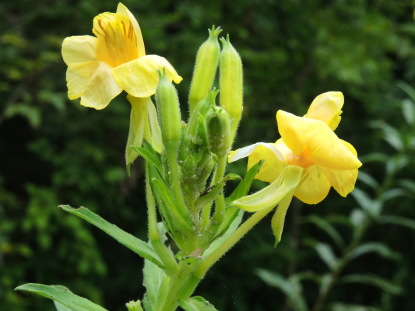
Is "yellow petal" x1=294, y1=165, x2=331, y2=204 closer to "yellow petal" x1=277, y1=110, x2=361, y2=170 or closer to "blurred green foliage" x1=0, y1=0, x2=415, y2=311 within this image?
"yellow petal" x1=277, y1=110, x2=361, y2=170

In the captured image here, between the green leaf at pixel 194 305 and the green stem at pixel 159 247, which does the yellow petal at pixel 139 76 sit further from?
the green leaf at pixel 194 305

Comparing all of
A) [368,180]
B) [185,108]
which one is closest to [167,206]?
[368,180]

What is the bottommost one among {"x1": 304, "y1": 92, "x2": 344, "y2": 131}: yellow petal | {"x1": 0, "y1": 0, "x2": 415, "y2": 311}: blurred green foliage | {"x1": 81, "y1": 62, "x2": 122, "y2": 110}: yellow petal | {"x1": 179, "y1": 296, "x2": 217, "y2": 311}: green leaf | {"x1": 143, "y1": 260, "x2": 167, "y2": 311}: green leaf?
{"x1": 0, "y1": 0, "x2": 415, "y2": 311}: blurred green foliage

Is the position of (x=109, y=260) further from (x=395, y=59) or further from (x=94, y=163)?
(x=395, y=59)

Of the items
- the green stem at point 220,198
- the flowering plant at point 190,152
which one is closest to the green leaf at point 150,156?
the flowering plant at point 190,152

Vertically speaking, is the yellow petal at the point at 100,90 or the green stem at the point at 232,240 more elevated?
the yellow petal at the point at 100,90

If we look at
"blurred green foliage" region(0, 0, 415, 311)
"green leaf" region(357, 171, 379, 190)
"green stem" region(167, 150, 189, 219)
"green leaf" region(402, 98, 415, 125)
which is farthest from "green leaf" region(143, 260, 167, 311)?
"blurred green foliage" region(0, 0, 415, 311)
